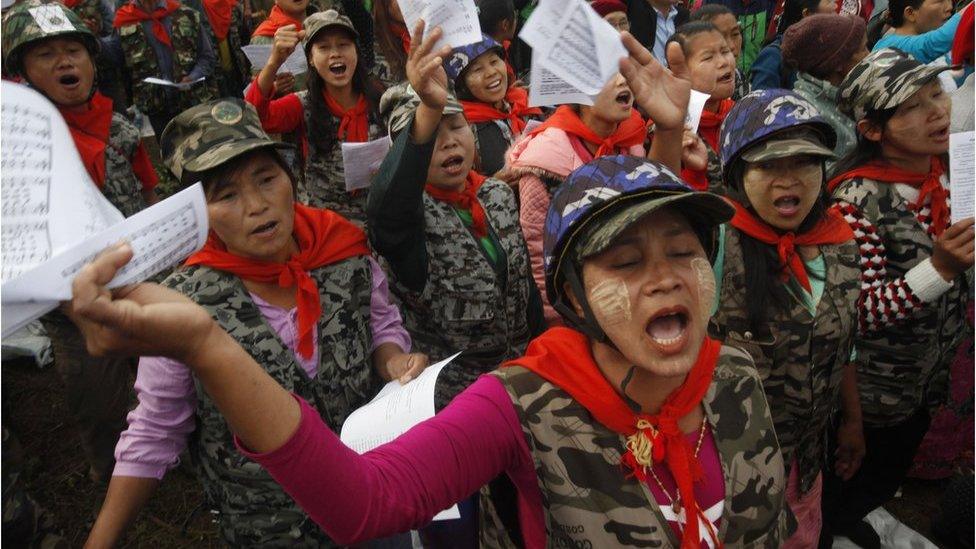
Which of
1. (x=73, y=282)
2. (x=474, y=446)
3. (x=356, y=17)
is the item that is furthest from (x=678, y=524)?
(x=356, y=17)

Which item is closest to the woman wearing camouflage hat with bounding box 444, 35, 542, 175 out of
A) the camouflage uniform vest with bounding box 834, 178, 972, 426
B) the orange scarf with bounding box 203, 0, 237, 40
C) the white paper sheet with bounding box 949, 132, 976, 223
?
the camouflage uniform vest with bounding box 834, 178, 972, 426

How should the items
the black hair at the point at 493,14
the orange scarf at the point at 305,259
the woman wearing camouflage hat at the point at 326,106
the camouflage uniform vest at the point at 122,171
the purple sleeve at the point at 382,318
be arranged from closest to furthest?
the orange scarf at the point at 305,259 < the purple sleeve at the point at 382,318 < the camouflage uniform vest at the point at 122,171 < the woman wearing camouflage hat at the point at 326,106 < the black hair at the point at 493,14

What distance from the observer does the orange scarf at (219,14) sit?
7066mm

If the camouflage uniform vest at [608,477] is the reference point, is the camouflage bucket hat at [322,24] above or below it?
above

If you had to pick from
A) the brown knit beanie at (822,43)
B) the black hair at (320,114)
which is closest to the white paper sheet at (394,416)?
the black hair at (320,114)

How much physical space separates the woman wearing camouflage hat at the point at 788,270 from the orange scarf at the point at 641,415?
0.87m

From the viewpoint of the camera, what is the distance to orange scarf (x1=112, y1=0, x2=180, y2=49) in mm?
6410

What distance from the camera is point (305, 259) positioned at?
2400 millimetres

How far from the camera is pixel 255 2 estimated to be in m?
8.21

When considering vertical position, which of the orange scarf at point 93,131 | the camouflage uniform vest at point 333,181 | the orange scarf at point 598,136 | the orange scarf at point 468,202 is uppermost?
the orange scarf at point 598,136

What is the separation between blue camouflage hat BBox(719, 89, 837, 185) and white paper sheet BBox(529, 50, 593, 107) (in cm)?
66

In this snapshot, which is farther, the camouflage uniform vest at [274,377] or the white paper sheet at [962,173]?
the white paper sheet at [962,173]

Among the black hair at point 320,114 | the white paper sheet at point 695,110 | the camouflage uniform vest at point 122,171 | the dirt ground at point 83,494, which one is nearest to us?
the white paper sheet at point 695,110

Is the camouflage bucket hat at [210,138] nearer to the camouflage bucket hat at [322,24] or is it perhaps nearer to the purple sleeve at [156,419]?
the purple sleeve at [156,419]
